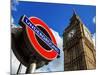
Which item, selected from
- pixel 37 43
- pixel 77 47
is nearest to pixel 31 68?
pixel 37 43

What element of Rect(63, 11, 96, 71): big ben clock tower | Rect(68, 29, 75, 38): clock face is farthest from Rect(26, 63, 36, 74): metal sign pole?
Rect(68, 29, 75, 38): clock face

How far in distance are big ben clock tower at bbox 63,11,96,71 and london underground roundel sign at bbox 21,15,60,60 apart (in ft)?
0.40

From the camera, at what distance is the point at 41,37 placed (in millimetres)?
2031

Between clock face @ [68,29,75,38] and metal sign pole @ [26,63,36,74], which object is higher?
clock face @ [68,29,75,38]

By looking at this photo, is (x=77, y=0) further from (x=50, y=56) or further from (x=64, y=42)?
(x=50, y=56)

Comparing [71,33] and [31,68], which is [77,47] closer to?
[71,33]

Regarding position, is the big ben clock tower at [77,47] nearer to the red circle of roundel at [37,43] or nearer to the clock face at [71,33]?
the clock face at [71,33]

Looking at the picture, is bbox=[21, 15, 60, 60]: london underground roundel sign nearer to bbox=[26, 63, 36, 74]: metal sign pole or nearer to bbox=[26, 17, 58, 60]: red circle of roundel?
bbox=[26, 17, 58, 60]: red circle of roundel

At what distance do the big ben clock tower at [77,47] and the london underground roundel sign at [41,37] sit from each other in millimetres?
123

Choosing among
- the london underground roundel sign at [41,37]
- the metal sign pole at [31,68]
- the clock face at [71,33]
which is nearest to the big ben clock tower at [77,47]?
the clock face at [71,33]

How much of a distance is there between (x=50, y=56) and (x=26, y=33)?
31 centimetres

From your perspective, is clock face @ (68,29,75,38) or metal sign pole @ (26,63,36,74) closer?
metal sign pole @ (26,63,36,74)

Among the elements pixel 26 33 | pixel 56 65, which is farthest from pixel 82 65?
pixel 26 33

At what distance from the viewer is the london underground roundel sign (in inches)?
77.7
